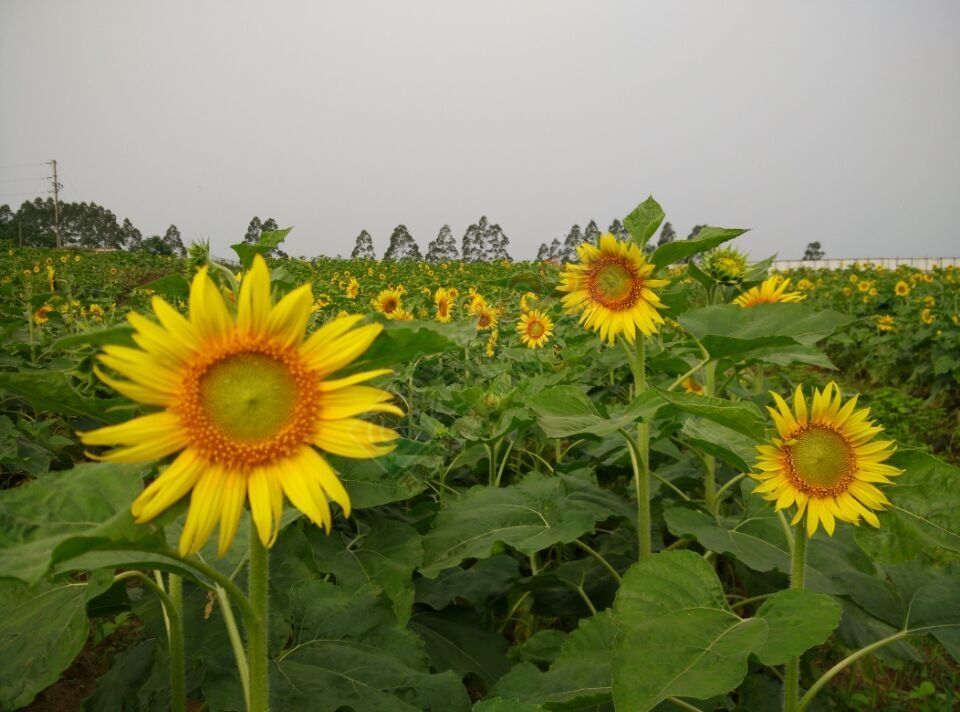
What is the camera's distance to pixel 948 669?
103 inches

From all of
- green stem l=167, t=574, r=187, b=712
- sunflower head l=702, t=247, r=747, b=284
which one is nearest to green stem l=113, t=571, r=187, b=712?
green stem l=167, t=574, r=187, b=712

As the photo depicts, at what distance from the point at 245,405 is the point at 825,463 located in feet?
3.64

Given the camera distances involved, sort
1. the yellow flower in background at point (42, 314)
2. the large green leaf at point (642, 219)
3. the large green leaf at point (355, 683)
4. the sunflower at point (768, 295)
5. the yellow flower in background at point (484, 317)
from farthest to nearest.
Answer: the yellow flower in background at point (42, 314) < the yellow flower in background at point (484, 317) < the sunflower at point (768, 295) < the large green leaf at point (642, 219) < the large green leaf at point (355, 683)

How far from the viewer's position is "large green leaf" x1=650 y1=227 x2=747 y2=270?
1.69 metres

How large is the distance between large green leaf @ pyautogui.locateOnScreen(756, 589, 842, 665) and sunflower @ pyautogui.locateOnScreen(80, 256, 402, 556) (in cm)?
74

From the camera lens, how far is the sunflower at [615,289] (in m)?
2.02

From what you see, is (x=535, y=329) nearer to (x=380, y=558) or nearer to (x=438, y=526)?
(x=438, y=526)

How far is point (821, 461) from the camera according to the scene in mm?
1394

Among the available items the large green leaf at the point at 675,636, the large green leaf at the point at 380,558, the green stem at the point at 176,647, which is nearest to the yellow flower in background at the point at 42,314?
the large green leaf at the point at 380,558

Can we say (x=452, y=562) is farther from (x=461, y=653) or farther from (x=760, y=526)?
(x=760, y=526)

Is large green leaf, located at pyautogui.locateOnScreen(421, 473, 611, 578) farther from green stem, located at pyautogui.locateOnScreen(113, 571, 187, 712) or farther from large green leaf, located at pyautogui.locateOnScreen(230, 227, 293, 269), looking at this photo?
large green leaf, located at pyautogui.locateOnScreen(230, 227, 293, 269)

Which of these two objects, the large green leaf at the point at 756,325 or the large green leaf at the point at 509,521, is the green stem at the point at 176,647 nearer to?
the large green leaf at the point at 509,521

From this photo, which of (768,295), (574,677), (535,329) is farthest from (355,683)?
(535,329)

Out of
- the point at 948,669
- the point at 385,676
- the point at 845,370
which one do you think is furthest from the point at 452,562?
the point at 845,370
